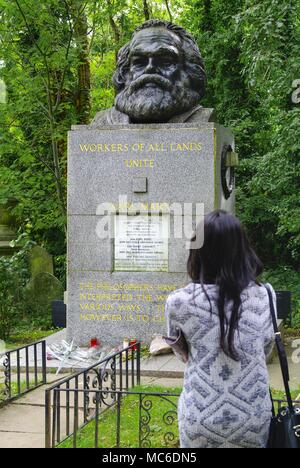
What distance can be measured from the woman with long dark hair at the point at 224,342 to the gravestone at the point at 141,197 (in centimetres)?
516

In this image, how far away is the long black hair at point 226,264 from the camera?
3.23 metres

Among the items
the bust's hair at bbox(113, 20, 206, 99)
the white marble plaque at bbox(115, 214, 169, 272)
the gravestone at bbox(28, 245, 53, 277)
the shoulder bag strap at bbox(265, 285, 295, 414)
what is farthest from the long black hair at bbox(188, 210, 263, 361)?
the gravestone at bbox(28, 245, 53, 277)

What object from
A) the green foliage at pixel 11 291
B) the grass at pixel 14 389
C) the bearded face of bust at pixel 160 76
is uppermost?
the bearded face of bust at pixel 160 76

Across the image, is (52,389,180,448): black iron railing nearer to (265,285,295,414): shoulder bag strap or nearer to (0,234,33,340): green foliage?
(265,285,295,414): shoulder bag strap

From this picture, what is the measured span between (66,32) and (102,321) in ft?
20.8

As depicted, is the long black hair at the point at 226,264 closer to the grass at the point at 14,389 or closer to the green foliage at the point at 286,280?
the grass at the point at 14,389

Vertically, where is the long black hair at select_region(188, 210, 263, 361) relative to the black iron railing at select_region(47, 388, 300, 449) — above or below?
above

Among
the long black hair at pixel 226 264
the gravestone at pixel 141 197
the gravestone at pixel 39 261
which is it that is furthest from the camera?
the gravestone at pixel 39 261

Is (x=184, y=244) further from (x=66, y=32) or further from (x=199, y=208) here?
(x=66, y=32)

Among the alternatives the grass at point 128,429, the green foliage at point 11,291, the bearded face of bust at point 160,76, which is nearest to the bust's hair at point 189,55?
the bearded face of bust at point 160,76

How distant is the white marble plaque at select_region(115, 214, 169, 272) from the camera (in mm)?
8633

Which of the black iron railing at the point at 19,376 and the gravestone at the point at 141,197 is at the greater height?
the gravestone at the point at 141,197

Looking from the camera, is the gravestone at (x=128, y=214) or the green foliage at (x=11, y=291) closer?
the gravestone at (x=128, y=214)

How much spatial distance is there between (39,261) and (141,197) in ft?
20.6
